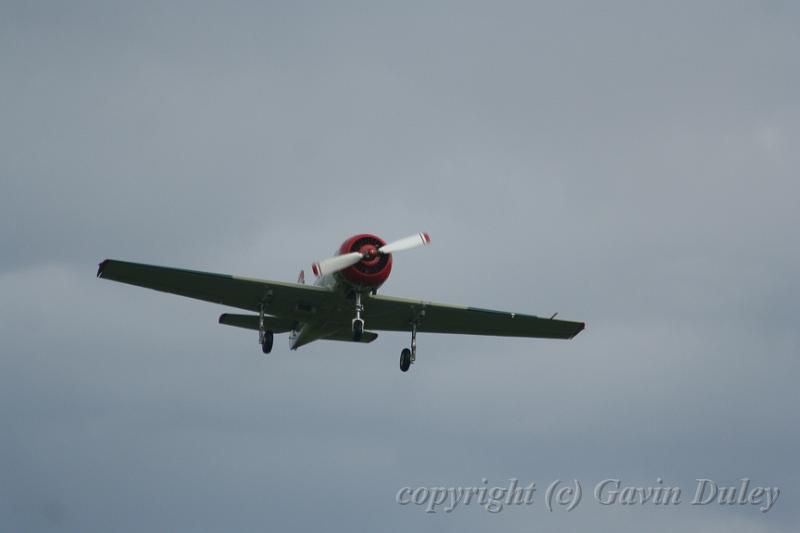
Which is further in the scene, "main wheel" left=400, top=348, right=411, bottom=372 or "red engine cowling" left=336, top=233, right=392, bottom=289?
"main wheel" left=400, top=348, right=411, bottom=372

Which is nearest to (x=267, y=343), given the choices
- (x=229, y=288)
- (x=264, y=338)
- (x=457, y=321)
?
(x=264, y=338)

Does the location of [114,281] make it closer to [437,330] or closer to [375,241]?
[375,241]

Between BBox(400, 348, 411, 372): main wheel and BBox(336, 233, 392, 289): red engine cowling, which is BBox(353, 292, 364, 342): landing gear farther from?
BBox(400, 348, 411, 372): main wheel

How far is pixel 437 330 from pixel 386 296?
483cm

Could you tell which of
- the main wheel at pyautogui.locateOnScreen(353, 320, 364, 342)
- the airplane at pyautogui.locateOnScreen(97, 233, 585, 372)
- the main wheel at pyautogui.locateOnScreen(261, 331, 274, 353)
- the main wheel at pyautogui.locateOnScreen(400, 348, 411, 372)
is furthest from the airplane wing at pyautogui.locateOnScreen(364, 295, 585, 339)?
the main wheel at pyautogui.locateOnScreen(261, 331, 274, 353)

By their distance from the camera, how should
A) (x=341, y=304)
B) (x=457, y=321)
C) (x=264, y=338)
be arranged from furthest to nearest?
(x=457, y=321), (x=264, y=338), (x=341, y=304)

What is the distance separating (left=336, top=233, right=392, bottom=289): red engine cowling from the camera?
4844cm

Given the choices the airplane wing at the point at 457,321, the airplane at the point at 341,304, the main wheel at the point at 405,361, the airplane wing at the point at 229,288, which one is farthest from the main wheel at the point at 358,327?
the main wheel at the point at 405,361

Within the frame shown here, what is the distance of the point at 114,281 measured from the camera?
164ft

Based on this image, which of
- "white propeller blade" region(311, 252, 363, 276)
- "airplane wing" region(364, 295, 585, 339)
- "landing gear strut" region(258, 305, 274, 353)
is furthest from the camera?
"airplane wing" region(364, 295, 585, 339)

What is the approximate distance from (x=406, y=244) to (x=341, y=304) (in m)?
3.41

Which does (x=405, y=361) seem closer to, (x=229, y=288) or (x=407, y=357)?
(x=407, y=357)

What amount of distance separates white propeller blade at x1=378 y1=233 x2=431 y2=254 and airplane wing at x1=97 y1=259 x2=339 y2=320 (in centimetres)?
290

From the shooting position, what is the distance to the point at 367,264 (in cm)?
4847
